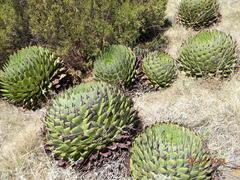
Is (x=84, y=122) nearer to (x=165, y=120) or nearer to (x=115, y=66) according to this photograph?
(x=165, y=120)

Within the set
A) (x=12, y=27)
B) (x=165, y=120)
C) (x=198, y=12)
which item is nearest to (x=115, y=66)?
(x=165, y=120)

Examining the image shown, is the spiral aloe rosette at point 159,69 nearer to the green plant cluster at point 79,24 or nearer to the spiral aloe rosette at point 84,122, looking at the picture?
the green plant cluster at point 79,24

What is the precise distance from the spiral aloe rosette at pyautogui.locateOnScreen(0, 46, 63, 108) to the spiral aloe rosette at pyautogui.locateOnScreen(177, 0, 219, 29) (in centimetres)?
287

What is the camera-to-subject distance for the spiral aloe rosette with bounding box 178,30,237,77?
3.21 m

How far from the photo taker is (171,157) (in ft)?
6.04

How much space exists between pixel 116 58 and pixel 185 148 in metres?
1.74

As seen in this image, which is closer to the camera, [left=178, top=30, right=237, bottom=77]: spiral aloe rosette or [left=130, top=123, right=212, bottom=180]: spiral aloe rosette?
[left=130, top=123, right=212, bottom=180]: spiral aloe rosette

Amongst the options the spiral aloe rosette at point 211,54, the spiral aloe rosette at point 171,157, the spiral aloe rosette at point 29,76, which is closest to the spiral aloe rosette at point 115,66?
the spiral aloe rosette at point 29,76

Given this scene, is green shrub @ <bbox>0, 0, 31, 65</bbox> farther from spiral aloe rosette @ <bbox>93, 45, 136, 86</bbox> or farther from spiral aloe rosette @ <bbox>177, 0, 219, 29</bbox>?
spiral aloe rosette @ <bbox>177, 0, 219, 29</bbox>

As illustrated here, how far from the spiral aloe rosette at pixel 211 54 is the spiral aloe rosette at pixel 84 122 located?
61.8 inches

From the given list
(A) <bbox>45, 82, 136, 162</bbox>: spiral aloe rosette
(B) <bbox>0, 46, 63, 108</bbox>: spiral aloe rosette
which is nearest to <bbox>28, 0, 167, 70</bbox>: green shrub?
(B) <bbox>0, 46, 63, 108</bbox>: spiral aloe rosette

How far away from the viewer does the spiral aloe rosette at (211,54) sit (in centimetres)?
321

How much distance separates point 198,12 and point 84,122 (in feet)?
12.0

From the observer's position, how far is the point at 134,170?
2053 mm
